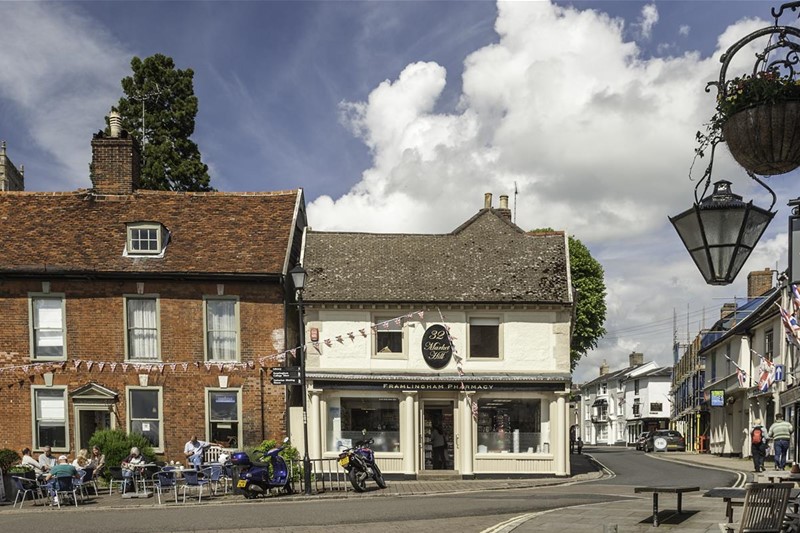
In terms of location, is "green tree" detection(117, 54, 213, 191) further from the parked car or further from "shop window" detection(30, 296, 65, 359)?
the parked car

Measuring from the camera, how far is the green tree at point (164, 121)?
1447 inches

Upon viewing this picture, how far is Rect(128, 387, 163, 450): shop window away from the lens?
76.5ft

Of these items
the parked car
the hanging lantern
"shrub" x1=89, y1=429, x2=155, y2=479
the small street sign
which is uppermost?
the hanging lantern

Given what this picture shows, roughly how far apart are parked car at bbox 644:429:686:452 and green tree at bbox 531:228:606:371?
36.5 ft

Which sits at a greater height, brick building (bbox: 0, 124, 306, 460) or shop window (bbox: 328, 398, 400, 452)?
brick building (bbox: 0, 124, 306, 460)

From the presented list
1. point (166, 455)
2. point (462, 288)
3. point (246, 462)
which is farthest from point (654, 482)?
point (166, 455)

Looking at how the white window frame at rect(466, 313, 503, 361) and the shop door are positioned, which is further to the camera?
the shop door

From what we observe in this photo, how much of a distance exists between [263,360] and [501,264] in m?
8.44

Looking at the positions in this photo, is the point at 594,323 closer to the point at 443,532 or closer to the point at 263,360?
the point at 263,360

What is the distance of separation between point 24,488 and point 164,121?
72.6ft

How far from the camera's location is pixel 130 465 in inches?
787

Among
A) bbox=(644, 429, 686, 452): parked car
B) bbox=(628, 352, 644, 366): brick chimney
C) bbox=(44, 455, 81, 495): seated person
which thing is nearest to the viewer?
bbox=(44, 455, 81, 495): seated person

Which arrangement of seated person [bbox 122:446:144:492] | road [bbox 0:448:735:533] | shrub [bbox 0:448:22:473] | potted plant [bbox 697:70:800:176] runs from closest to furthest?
potted plant [bbox 697:70:800:176] < road [bbox 0:448:735:533] < seated person [bbox 122:446:144:492] < shrub [bbox 0:448:22:473]

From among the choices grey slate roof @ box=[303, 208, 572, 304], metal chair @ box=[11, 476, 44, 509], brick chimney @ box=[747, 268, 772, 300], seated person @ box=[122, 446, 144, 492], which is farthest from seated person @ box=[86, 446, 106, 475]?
brick chimney @ box=[747, 268, 772, 300]
